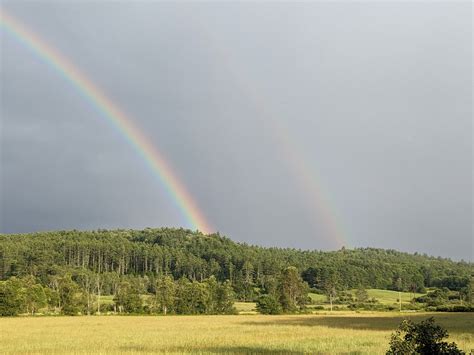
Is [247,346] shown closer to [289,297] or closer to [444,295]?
[289,297]

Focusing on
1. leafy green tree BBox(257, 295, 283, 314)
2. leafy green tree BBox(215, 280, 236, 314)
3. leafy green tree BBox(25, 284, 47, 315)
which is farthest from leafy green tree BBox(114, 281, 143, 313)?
leafy green tree BBox(257, 295, 283, 314)

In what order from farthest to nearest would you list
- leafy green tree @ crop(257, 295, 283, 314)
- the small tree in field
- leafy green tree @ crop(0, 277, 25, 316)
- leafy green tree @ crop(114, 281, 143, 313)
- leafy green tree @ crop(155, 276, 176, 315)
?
leafy green tree @ crop(257, 295, 283, 314)
leafy green tree @ crop(155, 276, 176, 315)
leafy green tree @ crop(114, 281, 143, 313)
leafy green tree @ crop(0, 277, 25, 316)
the small tree in field

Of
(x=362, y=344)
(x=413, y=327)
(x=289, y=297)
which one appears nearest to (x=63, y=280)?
(x=289, y=297)

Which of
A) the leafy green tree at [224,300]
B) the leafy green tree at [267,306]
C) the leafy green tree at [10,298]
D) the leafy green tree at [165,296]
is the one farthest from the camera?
the leafy green tree at [224,300]

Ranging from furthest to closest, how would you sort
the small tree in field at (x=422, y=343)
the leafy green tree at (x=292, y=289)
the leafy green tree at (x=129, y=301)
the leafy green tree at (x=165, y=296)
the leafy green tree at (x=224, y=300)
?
1. the leafy green tree at (x=292, y=289)
2. the leafy green tree at (x=224, y=300)
3. the leafy green tree at (x=165, y=296)
4. the leafy green tree at (x=129, y=301)
5. the small tree in field at (x=422, y=343)

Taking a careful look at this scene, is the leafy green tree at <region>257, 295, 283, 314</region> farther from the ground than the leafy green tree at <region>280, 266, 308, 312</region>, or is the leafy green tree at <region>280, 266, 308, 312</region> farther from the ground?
the leafy green tree at <region>280, 266, 308, 312</region>

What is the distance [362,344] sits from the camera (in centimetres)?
3928

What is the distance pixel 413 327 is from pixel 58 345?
3214cm

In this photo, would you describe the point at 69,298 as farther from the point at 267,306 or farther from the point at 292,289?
the point at 292,289

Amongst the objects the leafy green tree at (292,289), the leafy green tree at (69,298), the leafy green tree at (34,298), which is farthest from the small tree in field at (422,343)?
the leafy green tree at (292,289)

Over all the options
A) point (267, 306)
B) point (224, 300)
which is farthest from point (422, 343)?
point (224, 300)

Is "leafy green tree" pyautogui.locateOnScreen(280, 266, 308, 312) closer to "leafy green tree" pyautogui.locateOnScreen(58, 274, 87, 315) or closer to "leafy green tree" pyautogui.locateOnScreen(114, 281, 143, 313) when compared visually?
"leafy green tree" pyautogui.locateOnScreen(114, 281, 143, 313)

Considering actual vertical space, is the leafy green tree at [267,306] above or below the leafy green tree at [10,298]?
below

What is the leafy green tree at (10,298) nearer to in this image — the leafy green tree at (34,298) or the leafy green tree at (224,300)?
the leafy green tree at (34,298)
